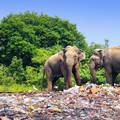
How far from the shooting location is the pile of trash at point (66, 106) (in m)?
14.8

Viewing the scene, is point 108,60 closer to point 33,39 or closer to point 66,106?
point 66,106

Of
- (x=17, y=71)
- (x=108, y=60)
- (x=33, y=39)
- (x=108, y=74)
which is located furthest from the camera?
(x=33, y=39)

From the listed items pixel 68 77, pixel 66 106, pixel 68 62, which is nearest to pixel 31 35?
pixel 68 62

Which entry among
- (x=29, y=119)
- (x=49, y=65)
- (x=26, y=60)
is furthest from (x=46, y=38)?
(x=29, y=119)

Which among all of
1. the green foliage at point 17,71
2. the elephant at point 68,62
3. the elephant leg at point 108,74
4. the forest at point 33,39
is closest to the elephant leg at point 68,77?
the elephant at point 68,62

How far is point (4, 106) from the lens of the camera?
619 inches

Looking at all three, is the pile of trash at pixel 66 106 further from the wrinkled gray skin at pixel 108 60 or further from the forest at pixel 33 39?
the forest at pixel 33 39

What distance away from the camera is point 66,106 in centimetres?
1580

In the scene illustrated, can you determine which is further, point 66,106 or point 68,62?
point 68,62

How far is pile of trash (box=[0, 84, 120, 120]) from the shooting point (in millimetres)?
14750

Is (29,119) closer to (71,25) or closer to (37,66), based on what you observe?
(37,66)

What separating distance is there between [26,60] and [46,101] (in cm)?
3625

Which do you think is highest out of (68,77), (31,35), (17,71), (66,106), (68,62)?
(31,35)

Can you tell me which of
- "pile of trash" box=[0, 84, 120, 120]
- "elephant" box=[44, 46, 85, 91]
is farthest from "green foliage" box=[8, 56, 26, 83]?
"pile of trash" box=[0, 84, 120, 120]
